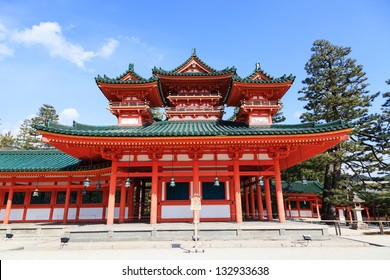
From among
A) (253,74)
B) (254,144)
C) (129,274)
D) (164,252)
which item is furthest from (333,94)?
(129,274)

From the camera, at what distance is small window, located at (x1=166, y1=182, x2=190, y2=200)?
15156mm

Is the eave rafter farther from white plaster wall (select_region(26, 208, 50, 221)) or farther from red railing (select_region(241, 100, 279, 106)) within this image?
white plaster wall (select_region(26, 208, 50, 221))

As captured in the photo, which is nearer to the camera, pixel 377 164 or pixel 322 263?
pixel 322 263

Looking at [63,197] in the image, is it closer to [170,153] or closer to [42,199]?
[42,199]

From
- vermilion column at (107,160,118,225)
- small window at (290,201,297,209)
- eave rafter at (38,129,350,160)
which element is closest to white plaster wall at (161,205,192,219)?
vermilion column at (107,160,118,225)

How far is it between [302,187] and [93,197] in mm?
28261

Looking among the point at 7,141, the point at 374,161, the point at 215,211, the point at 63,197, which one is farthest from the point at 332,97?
the point at 7,141

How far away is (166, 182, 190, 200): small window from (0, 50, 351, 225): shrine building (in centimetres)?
7

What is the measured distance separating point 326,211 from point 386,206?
237 inches

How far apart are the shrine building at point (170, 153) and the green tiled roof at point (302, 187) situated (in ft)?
48.0

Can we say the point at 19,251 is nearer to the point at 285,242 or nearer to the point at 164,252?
the point at 164,252

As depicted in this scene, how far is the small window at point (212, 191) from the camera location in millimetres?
15344

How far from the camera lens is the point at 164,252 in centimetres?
937

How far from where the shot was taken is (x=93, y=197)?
1942 centimetres
